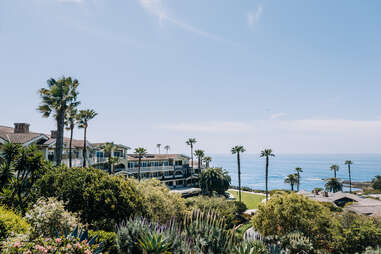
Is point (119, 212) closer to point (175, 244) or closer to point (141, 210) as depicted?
point (141, 210)

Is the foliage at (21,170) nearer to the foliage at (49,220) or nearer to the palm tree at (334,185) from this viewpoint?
the foliage at (49,220)

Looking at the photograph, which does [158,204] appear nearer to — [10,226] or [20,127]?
[10,226]

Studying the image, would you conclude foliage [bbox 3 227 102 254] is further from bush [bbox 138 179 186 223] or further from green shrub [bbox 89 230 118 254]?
bush [bbox 138 179 186 223]

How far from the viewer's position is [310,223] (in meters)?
17.6

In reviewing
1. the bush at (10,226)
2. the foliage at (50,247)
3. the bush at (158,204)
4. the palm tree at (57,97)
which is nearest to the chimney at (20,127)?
the palm tree at (57,97)

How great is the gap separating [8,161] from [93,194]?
5.75 meters

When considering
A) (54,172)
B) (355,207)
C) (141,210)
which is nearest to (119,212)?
(141,210)

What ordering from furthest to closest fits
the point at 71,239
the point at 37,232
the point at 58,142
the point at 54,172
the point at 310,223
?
the point at 58,142 < the point at 310,223 < the point at 54,172 < the point at 37,232 < the point at 71,239

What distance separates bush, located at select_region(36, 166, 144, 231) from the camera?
1227 centimetres

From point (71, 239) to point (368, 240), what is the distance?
1862 centimetres

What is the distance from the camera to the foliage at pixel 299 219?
57.8 feet

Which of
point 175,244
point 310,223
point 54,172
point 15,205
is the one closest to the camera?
point 175,244

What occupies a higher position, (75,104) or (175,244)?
(75,104)

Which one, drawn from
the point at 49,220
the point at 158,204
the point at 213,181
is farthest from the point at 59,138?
the point at 213,181
